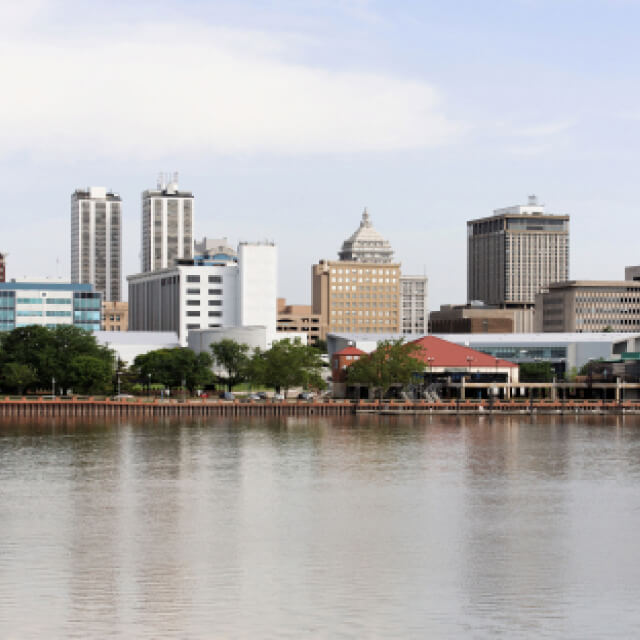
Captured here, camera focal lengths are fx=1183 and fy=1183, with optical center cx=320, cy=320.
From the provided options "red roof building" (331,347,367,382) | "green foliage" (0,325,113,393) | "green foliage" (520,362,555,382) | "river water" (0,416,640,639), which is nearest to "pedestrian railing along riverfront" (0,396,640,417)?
"green foliage" (0,325,113,393)

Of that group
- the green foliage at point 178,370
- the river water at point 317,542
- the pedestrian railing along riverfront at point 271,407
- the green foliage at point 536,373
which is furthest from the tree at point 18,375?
the green foliage at point 536,373

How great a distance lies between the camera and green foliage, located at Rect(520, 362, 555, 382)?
153 m

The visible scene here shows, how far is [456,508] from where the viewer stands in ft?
163

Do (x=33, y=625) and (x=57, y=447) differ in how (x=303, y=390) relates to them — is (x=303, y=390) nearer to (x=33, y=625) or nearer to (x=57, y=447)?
(x=57, y=447)

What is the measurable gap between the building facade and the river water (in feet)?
381

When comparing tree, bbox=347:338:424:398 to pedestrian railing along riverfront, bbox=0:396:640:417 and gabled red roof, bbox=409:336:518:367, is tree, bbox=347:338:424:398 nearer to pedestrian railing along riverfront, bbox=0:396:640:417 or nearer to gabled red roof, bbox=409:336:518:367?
pedestrian railing along riverfront, bbox=0:396:640:417

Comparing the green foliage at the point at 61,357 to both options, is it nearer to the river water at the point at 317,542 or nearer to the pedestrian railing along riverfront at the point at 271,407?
the pedestrian railing along riverfront at the point at 271,407

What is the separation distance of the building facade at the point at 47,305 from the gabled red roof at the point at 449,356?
7095 cm

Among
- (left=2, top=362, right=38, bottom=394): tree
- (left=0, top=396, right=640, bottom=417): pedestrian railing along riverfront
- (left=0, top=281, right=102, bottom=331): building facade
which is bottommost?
(left=0, top=396, right=640, bottom=417): pedestrian railing along riverfront

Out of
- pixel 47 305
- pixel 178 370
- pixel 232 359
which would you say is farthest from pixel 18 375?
pixel 47 305

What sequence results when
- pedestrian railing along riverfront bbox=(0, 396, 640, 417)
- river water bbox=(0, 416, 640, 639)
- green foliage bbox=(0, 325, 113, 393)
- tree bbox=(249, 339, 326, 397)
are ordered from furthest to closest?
tree bbox=(249, 339, 326, 397), green foliage bbox=(0, 325, 113, 393), pedestrian railing along riverfront bbox=(0, 396, 640, 417), river water bbox=(0, 416, 640, 639)

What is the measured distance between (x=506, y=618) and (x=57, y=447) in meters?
51.6

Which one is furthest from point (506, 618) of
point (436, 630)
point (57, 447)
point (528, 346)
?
point (528, 346)

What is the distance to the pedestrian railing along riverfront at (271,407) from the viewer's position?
118 m
